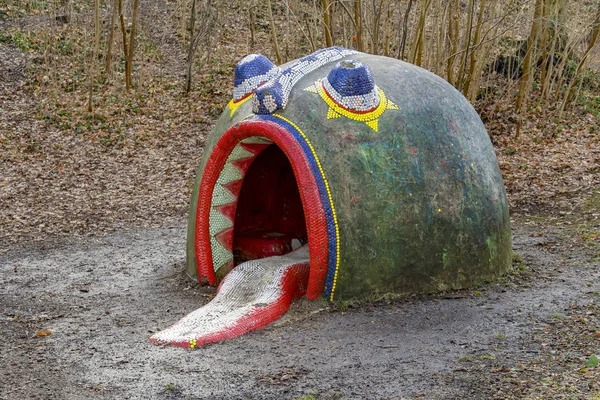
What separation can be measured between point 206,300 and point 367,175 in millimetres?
Result: 1769

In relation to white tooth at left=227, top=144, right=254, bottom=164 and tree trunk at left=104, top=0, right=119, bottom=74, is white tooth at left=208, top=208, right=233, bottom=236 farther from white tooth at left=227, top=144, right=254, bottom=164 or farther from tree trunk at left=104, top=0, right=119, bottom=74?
tree trunk at left=104, top=0, right=119, bottom=74

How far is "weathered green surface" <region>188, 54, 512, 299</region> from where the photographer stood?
564cm

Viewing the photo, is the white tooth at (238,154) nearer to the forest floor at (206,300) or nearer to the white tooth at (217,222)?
the white tooth at (217,222)

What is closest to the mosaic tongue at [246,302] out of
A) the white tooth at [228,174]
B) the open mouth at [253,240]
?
the open mouth at [253,240]

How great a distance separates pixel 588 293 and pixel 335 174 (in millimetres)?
2322

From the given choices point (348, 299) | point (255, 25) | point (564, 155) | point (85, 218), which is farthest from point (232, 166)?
point (255, 25)

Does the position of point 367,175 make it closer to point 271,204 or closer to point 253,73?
point 253,73

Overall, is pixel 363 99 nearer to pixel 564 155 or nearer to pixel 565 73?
pixel 564 155

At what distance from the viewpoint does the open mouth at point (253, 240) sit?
5.46m

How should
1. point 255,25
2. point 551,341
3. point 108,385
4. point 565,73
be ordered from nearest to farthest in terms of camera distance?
1. point 108,385
2. point 551,341
3. point 565,73
4. point 255,25

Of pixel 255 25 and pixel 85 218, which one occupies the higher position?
pixel 255 25

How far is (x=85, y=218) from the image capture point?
9742mm

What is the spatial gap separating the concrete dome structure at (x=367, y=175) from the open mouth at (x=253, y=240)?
1cm

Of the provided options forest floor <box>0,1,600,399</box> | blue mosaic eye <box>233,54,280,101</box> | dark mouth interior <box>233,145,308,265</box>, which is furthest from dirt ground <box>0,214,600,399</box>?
blue mosaic eye <box>233,54,280,101</box>
